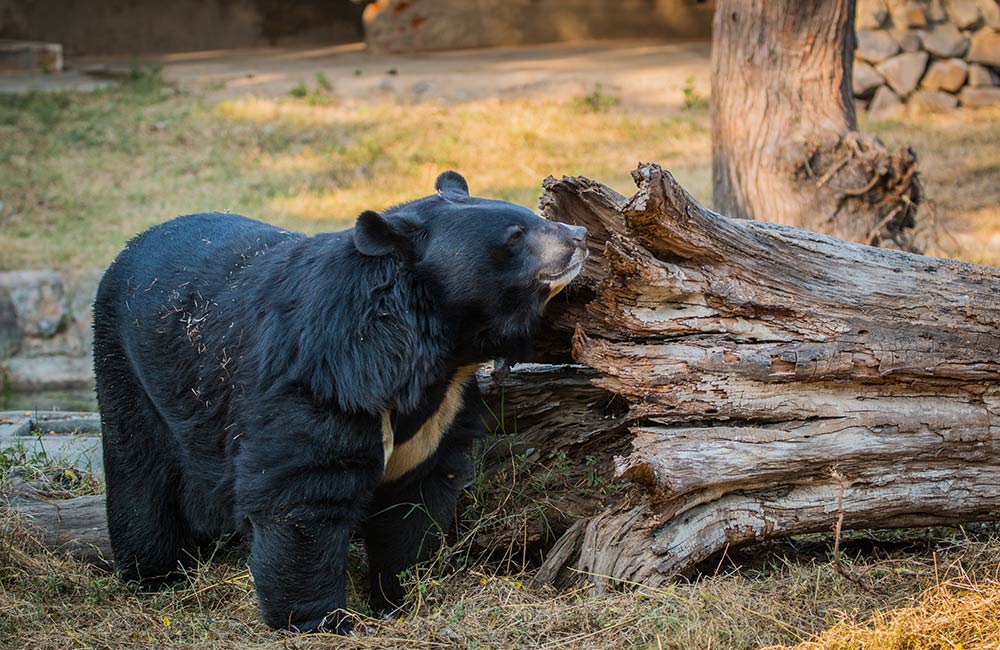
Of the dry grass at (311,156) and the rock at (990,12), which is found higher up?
the rock at (990,12)

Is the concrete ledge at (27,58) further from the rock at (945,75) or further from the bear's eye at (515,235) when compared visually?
the bear's eye at (515,235)

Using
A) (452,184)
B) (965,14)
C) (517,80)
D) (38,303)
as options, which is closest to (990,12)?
(965,14)

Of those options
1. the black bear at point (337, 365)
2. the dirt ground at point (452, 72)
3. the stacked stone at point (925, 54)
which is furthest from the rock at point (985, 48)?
the black bear at point (337, 365)

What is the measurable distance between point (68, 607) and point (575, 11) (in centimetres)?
1416

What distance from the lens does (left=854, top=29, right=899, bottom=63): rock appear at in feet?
42.6

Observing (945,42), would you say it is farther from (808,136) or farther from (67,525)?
(67,525)

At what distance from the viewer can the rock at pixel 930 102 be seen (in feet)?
42.6

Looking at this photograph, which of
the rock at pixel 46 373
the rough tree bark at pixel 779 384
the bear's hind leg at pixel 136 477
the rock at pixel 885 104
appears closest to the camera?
the rough tree bark at pixel 779 384

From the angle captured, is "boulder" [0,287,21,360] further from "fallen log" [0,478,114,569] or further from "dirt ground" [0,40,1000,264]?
"dirt ground" [0,40,1000,264]

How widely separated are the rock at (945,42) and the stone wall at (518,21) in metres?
4.51

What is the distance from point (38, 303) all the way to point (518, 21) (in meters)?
9.68

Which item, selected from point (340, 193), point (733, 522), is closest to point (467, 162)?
point (340, 193)

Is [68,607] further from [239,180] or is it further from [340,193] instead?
[239,180]

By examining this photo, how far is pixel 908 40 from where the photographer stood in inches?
514
